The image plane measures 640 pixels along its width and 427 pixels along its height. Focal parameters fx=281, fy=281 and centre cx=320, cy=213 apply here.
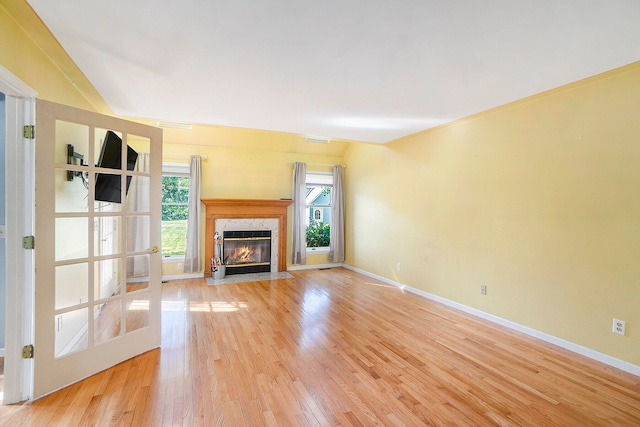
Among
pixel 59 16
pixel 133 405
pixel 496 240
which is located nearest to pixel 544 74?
pixel 496 240

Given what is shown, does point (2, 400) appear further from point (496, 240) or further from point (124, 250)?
point (496, 240)

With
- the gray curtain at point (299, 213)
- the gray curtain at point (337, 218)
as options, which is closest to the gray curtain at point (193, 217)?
the gray curtain at point (299, 213)

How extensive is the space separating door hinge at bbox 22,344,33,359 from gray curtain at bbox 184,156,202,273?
3321 mm

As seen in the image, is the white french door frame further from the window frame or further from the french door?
the window frame

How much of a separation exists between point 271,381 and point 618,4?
3298mm

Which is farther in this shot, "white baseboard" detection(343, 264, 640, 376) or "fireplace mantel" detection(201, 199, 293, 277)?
"fireplace mantel" detection(201, 199, 293, 277)

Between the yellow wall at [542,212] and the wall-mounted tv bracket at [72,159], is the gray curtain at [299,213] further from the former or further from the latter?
the wall-mounted tv bracket at [72,159]

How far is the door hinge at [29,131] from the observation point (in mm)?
1907

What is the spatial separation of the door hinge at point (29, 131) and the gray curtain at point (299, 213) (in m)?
4.30

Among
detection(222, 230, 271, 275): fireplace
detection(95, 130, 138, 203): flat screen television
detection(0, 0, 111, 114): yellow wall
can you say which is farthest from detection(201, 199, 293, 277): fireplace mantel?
detection(0, 0, 111, 114): yellow wall

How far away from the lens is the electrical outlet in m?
2.42

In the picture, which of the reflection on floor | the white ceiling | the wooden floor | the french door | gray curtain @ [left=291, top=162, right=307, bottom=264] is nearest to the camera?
the white ceiling

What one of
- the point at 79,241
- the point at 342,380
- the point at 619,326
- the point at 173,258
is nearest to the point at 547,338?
the point at 619,326

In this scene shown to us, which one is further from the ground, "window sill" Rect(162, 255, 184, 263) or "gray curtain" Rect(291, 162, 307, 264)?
"gray curtain" Rect(291, 162, 307, 264)
